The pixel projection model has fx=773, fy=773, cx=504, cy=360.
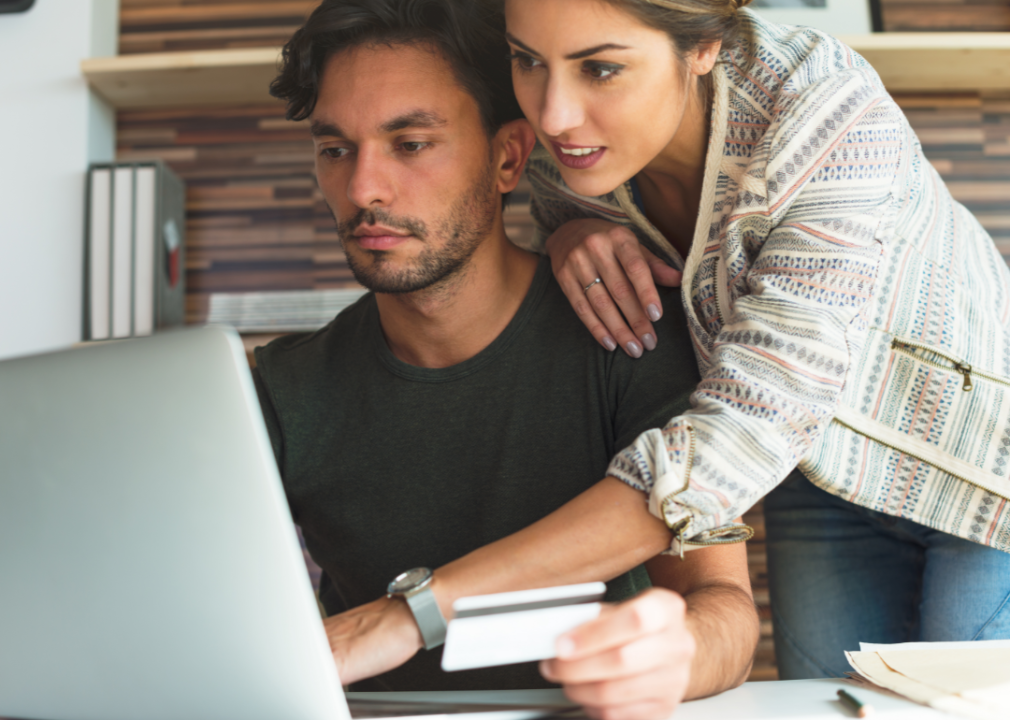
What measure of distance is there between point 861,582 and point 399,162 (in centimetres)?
93

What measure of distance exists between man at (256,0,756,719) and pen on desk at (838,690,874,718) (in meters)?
0.36

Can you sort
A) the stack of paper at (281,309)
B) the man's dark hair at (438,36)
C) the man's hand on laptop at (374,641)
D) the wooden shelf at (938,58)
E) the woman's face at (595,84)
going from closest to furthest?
the man's hand on laptop at (374,641), the woman's face at (595,84), the man's dark hair at (438,36), the wooden shelf at (938,58), the stack of paper at (281,309)

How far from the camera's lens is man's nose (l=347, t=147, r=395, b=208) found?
1016 mm

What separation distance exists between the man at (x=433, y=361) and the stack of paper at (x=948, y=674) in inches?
12.0

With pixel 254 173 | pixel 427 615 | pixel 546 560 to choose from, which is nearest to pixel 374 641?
pixel 427 615

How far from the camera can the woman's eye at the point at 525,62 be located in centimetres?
89

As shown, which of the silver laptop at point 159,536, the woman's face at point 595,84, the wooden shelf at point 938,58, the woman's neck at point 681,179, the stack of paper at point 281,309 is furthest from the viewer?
the stack of paper at point 281,309

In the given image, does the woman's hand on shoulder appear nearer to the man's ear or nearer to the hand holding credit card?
the man's ear

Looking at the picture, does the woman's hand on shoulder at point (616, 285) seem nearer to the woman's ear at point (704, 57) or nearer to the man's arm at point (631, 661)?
the woman's ear at point (704, 57)

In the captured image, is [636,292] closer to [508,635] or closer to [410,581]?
[410,581]

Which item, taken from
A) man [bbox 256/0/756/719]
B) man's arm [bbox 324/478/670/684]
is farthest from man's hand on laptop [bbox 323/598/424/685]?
man [bbox 256/0/756/719]

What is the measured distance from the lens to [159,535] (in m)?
0.50

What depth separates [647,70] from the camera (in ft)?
2.79

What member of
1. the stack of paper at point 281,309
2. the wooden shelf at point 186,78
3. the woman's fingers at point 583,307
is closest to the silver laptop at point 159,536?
the woman's fingers at point 583,307
